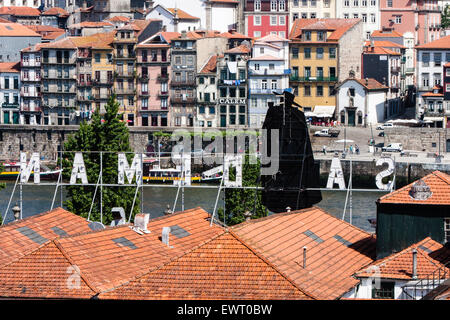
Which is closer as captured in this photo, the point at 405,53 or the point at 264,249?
the point at 264,249

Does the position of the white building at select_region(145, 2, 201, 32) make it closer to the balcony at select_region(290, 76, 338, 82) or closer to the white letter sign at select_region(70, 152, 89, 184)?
the balcony at select_region(290, 76, 338, 82)

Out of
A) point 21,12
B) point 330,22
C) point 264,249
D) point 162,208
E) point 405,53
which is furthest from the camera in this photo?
point 21,12

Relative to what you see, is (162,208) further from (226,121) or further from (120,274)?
(120,274)

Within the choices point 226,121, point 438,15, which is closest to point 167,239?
point 226,121

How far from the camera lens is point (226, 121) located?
8362cm

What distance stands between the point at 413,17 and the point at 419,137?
27.2 meters

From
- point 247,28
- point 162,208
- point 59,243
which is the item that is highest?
point 247,28

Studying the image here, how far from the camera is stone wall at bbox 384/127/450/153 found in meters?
78.0

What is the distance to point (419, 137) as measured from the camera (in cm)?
7869

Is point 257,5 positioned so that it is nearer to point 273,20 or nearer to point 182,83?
point 273,20

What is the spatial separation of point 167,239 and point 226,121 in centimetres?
6078

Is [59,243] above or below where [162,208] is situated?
above

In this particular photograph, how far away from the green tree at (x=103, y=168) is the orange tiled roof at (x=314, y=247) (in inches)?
645

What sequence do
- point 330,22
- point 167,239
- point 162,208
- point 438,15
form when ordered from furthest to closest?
point 438,15 → point 330,22 → point 162,208 → point 167,239
